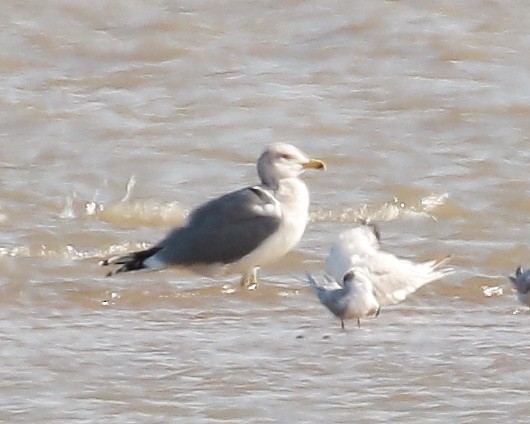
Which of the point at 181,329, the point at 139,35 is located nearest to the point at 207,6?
the point at 139,35

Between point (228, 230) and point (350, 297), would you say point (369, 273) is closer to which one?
point (350, 297)

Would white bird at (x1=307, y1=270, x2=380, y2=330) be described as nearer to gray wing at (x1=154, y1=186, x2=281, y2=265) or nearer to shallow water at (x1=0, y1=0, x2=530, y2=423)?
shallow water at (x1=0, y1=0, x2=530, y2=423)

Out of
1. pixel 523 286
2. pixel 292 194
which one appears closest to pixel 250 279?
pixel 292 194

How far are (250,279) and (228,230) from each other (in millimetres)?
239

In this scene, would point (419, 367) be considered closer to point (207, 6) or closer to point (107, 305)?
point (107, 305)

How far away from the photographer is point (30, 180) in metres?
9.03

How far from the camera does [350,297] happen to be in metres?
6.31

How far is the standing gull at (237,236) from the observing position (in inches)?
284

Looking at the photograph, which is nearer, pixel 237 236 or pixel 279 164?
pixel 237 236

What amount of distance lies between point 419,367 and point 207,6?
7031mm

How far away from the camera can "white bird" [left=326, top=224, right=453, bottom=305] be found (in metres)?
6.67

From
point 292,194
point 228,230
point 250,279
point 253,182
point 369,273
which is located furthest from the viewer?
point 253,182

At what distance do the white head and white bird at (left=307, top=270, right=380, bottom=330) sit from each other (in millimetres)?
991

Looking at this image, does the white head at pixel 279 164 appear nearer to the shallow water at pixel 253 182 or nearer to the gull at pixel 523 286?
the shallow water at pixel 253 182
